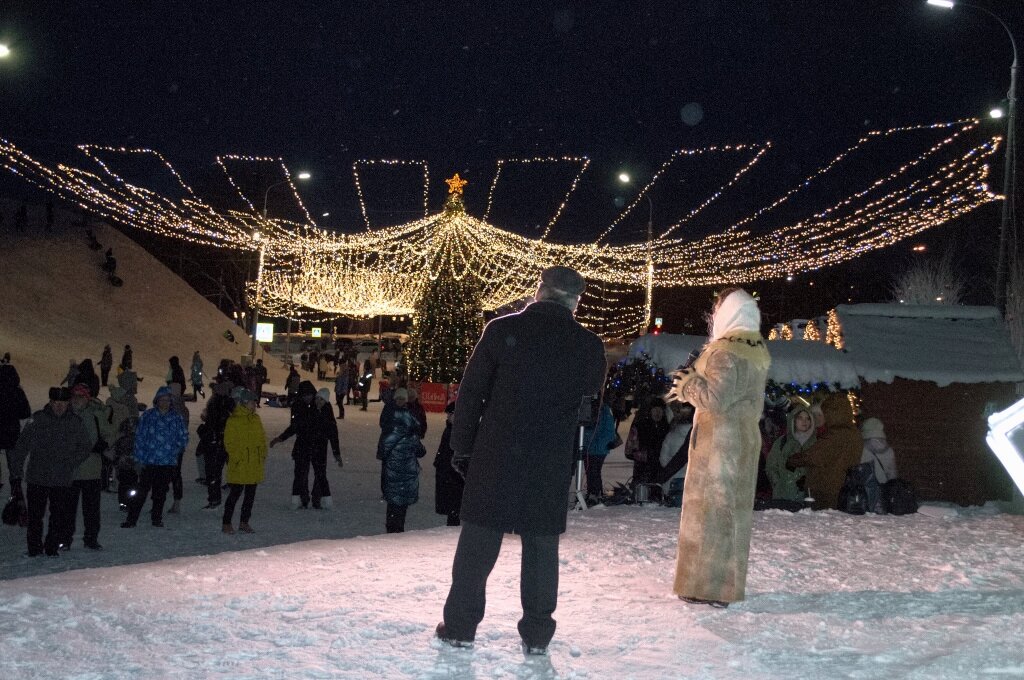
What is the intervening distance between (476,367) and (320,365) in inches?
1552

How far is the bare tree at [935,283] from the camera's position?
44719 millimetres

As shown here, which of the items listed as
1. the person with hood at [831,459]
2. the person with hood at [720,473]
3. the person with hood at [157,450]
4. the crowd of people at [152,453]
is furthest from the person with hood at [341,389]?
the person with hood at [720,473]

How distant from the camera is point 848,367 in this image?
15.5 m

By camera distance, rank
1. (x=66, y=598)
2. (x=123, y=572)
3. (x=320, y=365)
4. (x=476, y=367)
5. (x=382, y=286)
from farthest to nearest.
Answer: (x=320, y=365)
(x=382, y=286)
(x=123, y=572)
(x=66, y=598)
(x=476, y=367)

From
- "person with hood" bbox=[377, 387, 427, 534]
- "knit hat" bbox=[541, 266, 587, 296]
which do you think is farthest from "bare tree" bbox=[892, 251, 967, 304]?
"knit hat" bbox=[541, 266, 587, 296]

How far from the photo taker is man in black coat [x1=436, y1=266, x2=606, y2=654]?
4.45m

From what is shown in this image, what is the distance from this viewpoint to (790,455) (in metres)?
11.1

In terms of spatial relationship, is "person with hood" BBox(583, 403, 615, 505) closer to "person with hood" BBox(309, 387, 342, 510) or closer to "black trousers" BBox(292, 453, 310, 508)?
"person with hood" BBox(309, 387, 342, 510)

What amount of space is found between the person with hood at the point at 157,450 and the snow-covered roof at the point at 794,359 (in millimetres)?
7024

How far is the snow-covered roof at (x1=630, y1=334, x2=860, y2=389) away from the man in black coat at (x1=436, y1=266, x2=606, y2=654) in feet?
35.6

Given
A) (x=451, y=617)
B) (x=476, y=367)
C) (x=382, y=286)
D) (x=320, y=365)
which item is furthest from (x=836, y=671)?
(x=320, y=365)

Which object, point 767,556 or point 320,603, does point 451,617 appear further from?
point 767,556

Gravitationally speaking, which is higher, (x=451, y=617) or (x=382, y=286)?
(x=382, y=286)

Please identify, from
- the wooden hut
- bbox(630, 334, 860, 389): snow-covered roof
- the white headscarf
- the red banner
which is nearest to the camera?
the white headscarf
